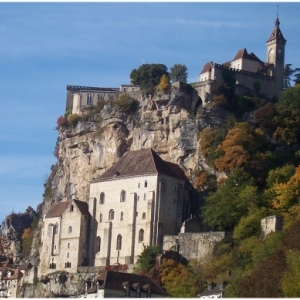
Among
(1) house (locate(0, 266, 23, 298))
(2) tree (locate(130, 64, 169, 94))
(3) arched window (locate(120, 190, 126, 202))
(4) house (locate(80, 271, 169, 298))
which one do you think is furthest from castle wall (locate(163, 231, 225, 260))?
(2) tree (locate(130, 64, 169, 94))

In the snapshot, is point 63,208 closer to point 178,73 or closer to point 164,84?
point 164,84

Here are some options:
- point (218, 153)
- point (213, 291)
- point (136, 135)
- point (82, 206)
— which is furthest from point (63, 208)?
point (213, 291)

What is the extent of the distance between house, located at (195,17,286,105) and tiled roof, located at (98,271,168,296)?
930 inches

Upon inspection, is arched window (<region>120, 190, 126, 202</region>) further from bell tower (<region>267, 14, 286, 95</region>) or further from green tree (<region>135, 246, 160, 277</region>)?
bell tower (<region>267, 14, 286, 95</region>)

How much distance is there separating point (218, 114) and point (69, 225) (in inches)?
650

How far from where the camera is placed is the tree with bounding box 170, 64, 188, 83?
121 metres

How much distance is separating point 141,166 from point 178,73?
1797 cm

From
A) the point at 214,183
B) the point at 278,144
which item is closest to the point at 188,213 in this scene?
the point at 214,183

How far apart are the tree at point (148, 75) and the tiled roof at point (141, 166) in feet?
32.7

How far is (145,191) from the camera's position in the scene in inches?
4094

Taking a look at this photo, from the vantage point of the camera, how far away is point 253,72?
119 metres

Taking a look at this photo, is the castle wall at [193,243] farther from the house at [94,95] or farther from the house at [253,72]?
the house at [94,95]

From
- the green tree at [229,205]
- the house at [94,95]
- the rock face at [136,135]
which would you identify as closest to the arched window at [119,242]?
the green tree at [229,205]

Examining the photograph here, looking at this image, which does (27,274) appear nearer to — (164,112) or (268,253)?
(164,112)
